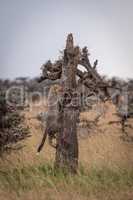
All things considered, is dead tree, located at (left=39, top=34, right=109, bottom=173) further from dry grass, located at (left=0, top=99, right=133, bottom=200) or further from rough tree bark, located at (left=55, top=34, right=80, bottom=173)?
dry grass, located at (left=0, top=99, right=133, bottom=200)

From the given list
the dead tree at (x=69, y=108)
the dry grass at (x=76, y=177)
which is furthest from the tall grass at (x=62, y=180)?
the dead tree at (x=69, y=108)

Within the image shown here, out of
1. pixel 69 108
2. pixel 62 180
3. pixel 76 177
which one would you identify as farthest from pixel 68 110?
pixel 62 180

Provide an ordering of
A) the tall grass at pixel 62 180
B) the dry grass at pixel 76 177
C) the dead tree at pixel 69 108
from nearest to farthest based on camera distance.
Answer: the dry grass at pixel 76 177, the tall grass at pixel 62 180, the dead tree at pixel 69 108

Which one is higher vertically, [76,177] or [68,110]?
[68,110]

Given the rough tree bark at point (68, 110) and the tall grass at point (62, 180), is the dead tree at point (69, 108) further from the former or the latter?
the tall grass at point (62, 180)

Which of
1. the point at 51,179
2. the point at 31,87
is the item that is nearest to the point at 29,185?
the point at 51,179

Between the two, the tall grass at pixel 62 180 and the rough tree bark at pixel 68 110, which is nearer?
the tall grass at pixel 62 180

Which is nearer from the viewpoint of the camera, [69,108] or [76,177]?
[76,177]

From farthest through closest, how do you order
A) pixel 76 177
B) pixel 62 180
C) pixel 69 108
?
pixel 69 108 → pixel 76 177 → pixel 62 180

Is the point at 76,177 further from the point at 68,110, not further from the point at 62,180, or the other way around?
the point at 68,110

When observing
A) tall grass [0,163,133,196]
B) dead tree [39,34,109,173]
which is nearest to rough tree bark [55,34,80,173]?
dead tree [39,34,109,173]

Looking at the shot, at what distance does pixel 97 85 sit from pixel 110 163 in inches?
59.5

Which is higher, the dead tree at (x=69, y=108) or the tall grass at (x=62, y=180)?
the dead tree at (x=69, y=108)

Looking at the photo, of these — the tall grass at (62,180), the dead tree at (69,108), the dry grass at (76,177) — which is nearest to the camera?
the dry grass at (76,177)
